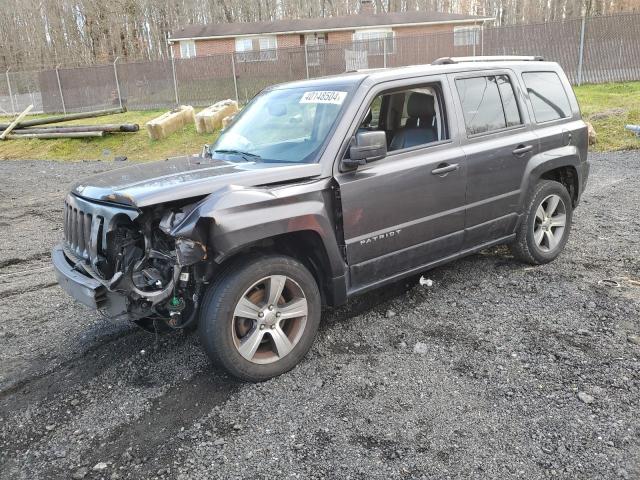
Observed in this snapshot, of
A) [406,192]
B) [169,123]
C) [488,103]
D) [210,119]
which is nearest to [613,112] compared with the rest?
[488,103]

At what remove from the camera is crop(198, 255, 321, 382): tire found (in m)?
3.30

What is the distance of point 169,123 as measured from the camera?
54.2ft

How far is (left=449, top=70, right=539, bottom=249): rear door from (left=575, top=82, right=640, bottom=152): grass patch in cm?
768

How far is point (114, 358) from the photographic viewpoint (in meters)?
3.98

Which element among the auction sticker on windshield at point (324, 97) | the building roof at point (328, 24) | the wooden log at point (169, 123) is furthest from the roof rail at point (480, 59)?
the building roof at point (328, 24)

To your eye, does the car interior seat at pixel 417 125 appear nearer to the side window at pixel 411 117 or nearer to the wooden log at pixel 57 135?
the side window at pixel 411 117

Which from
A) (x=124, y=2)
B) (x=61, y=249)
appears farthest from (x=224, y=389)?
(x=124, y=2)

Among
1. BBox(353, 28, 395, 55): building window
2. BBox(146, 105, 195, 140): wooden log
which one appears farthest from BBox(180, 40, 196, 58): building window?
BBox(146, 105, 195, 140): wooden log

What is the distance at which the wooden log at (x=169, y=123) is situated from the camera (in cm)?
1614

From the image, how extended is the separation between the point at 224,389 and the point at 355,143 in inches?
74.1

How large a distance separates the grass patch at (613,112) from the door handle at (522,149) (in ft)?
25.1

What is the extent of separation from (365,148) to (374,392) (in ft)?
5.25

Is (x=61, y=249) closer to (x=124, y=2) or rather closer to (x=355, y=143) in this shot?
(x=355, y=143)

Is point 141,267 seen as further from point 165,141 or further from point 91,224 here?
point 165,141
